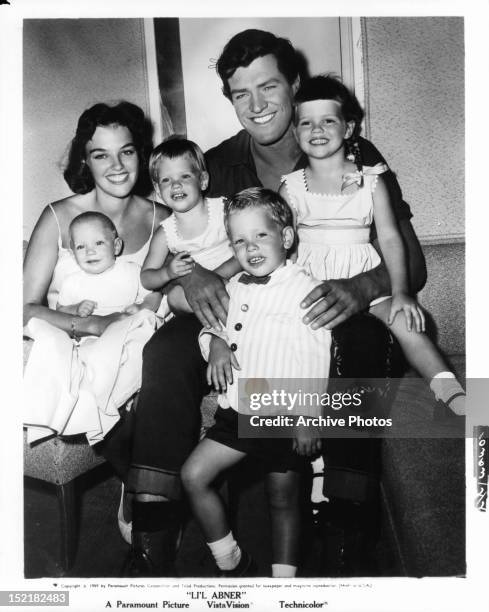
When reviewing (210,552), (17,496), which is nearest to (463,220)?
(210,552)

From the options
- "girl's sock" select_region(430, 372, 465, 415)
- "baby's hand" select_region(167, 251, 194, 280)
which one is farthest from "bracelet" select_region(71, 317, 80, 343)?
"girl's sock" select_region(430, 372, 465, 415)

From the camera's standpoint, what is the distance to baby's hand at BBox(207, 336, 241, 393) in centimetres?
112

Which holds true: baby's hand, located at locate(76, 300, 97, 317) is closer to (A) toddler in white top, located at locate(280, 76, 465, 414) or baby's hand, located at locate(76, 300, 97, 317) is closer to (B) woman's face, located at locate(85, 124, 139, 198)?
(B) woman's face, located at locate(85, 124, 139, 198)

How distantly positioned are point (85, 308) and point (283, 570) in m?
0.70

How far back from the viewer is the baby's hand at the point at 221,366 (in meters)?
1.12

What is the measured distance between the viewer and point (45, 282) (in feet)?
4.14

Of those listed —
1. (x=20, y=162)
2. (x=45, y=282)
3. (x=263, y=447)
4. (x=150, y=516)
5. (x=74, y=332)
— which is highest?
(x=20, y=162)

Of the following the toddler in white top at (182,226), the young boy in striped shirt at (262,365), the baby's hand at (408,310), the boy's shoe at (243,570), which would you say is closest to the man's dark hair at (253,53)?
the toddler in white top at (182,226)

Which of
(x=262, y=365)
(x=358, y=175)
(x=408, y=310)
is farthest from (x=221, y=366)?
(x=358, y=175)

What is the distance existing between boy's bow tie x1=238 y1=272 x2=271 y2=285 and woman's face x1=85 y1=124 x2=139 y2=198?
36 centimetres

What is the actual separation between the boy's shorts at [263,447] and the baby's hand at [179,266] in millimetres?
351

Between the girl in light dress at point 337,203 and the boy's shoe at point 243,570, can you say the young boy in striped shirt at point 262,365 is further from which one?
the girl in light dress at point 337,203

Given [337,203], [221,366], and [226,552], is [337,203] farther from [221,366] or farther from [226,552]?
[226,552]
